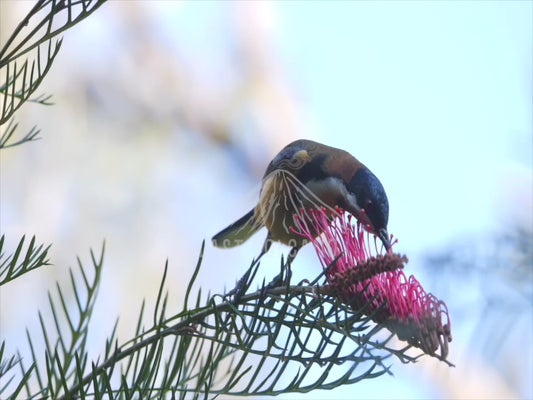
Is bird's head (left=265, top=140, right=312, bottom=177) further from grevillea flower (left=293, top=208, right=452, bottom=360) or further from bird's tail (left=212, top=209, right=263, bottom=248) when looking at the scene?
grevillea flower (left=293, top=208, right=452, bottom=360)

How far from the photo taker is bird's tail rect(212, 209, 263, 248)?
2473 millimetres

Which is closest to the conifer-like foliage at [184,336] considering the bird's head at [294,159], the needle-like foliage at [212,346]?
the needle-like foliage at [212,346]

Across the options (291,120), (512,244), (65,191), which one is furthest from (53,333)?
(512,244)

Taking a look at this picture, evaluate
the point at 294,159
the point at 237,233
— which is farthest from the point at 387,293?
the point at 237,233

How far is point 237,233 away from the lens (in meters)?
2.56

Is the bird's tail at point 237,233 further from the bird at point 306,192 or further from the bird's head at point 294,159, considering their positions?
the bird's head at point 294,159

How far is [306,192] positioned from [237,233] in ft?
1.29

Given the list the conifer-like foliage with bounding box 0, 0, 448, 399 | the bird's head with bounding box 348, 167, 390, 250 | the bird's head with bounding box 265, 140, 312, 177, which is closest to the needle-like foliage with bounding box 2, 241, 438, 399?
the conifer-like foliage with bounding box 0, 0, 448, 399

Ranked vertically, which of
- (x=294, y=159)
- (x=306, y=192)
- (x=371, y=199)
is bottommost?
(x=371, y=199)

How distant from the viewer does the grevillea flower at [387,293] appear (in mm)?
854

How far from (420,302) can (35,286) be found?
392 centimetres

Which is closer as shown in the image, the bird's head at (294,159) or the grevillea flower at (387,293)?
the grevillea flower at (387,293)

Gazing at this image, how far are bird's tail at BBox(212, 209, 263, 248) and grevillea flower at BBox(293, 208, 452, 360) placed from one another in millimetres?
1448

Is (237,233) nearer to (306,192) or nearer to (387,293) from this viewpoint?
(306,192)
